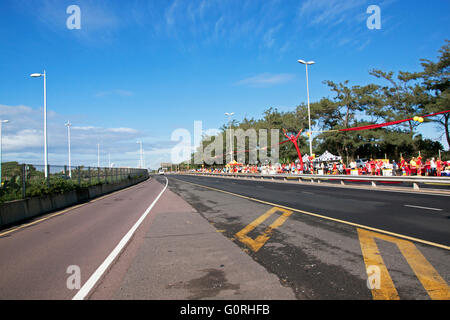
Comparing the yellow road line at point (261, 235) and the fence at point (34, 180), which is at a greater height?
the fence at point (34, 180)

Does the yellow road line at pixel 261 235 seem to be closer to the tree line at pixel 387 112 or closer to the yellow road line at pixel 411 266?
the yellow road line at pixel 411 266

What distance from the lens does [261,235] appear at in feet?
25.4

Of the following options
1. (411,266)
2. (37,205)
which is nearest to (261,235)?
(411,266)

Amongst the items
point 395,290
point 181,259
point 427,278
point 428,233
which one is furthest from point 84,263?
point 428,233

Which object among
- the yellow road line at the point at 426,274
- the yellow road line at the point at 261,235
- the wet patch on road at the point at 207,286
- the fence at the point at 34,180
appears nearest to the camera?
the yellow road line at the point at 426,274

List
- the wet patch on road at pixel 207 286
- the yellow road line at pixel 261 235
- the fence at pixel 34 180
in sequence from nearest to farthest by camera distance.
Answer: the wet patch on road at pixel 207 286 → the yellow road line at pixel 261 235 → the fence at pixel 34 180

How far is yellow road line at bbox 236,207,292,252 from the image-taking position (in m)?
6.87

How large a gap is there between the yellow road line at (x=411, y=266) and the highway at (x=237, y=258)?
0.04 feet

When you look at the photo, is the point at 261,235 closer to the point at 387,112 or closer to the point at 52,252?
the point at 52,252

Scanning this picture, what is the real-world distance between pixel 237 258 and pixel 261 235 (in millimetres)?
2028

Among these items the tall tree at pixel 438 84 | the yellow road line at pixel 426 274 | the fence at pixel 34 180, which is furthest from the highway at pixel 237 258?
the tall tree at pixel 438 84

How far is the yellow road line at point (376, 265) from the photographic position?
3.93 meters

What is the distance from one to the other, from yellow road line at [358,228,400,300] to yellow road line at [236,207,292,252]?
2.01m
